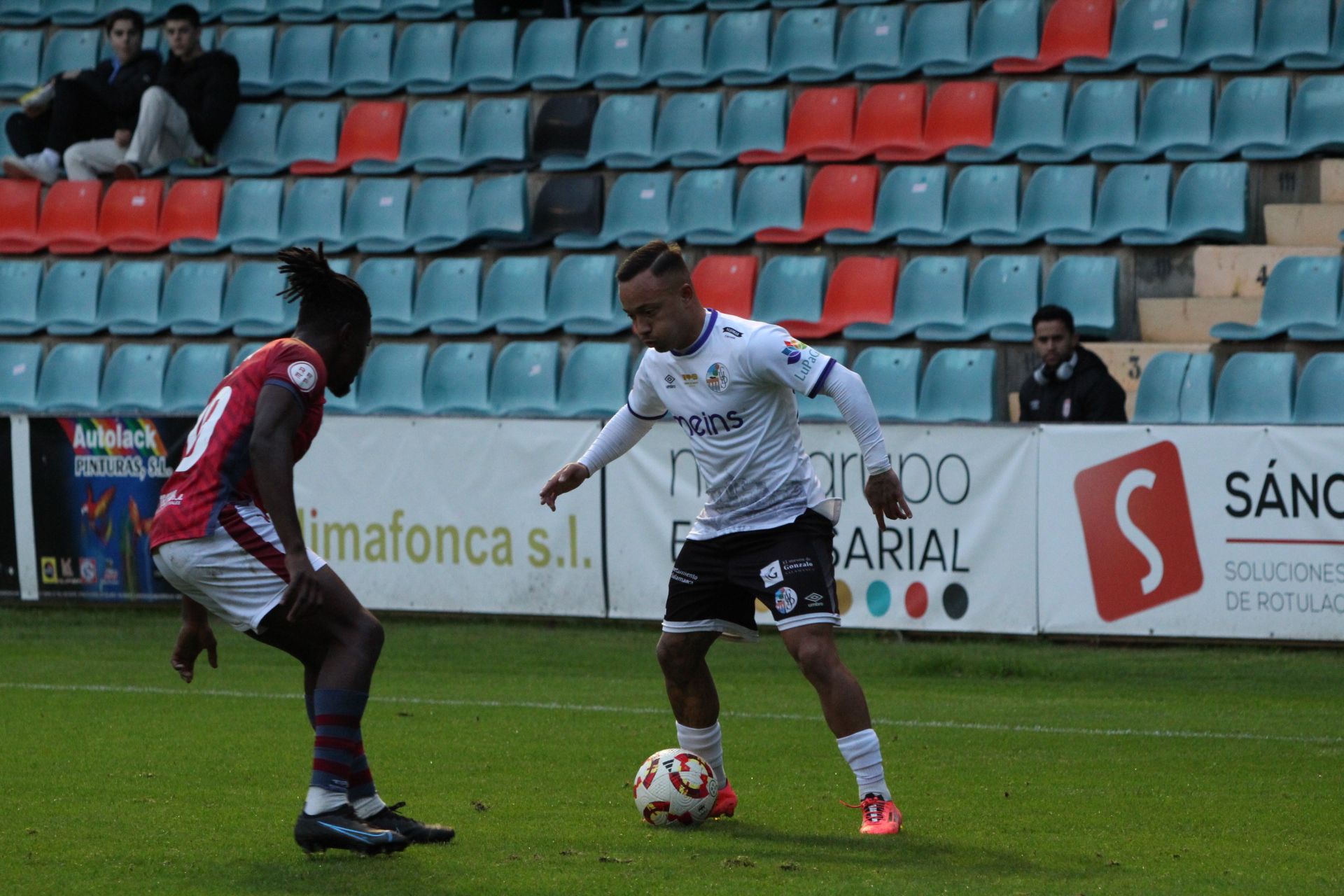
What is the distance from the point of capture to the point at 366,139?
1741 centimetres

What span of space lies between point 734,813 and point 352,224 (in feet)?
37.2

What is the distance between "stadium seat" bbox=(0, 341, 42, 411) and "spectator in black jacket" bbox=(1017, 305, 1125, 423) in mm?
9294

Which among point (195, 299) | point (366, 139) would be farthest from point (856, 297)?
point (195, 299)

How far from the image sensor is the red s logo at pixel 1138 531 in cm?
1084

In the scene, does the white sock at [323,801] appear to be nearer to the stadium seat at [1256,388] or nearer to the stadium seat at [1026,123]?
the stadium seat at [1256,388]

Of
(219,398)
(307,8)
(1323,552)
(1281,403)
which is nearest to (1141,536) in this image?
Answer: (1323,552)

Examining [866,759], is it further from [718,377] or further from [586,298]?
[586,298]

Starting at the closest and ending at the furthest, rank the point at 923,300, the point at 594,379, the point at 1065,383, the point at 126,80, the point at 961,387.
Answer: the point at 1065,383, the point at 961,387, the point at 923,300, the point at 594,379, the point at 126,80

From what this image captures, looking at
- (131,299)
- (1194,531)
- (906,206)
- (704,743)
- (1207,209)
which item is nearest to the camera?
(704,743)

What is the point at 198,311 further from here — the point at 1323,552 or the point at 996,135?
the point at 1323,552

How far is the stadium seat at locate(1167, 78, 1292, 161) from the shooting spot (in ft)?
46.4

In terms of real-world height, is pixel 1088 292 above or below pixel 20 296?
below

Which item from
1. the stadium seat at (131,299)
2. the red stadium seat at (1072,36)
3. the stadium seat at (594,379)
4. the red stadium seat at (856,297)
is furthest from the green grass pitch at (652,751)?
the red stadium seat at (1072,36)

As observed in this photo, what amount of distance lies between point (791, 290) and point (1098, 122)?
9.79ft
